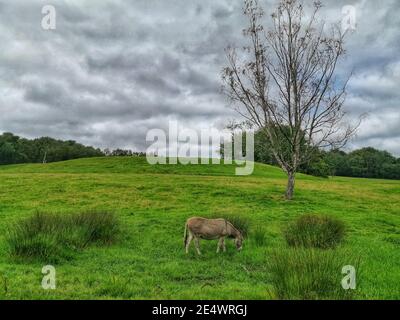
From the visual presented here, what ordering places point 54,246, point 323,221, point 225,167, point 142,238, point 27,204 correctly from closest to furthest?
point 54,246
point 323,221
point 142,238
point 27,204
point 225,167

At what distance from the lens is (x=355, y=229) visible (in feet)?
70.1

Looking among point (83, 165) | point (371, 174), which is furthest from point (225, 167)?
point (371, 174)

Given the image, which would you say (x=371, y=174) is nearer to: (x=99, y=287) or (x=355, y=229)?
(x=355, y=229)

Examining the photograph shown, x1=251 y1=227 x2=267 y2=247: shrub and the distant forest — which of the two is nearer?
x1=251 y1=227 x2=267 y2=247: shrub

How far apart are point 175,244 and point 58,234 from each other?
4975mm

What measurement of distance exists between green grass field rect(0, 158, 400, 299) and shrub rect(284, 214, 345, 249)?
0.67m

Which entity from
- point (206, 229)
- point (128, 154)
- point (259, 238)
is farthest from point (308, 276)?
point (128, 154)

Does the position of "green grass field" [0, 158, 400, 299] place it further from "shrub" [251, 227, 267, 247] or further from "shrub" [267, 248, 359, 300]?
"shrub" [267, 248, 359, 300]

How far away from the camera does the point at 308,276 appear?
765 cm

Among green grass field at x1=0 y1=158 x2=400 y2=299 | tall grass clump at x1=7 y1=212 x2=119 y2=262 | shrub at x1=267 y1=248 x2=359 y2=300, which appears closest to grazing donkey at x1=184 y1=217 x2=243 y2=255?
green grass field at x1=0 y1=158 x2=400 y2=299

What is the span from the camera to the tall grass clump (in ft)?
38.8

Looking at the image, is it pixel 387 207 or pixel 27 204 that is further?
pixel 387 207

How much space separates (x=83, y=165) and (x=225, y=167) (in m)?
28.2

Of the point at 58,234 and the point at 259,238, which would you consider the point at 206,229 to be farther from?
the point at 58,234
